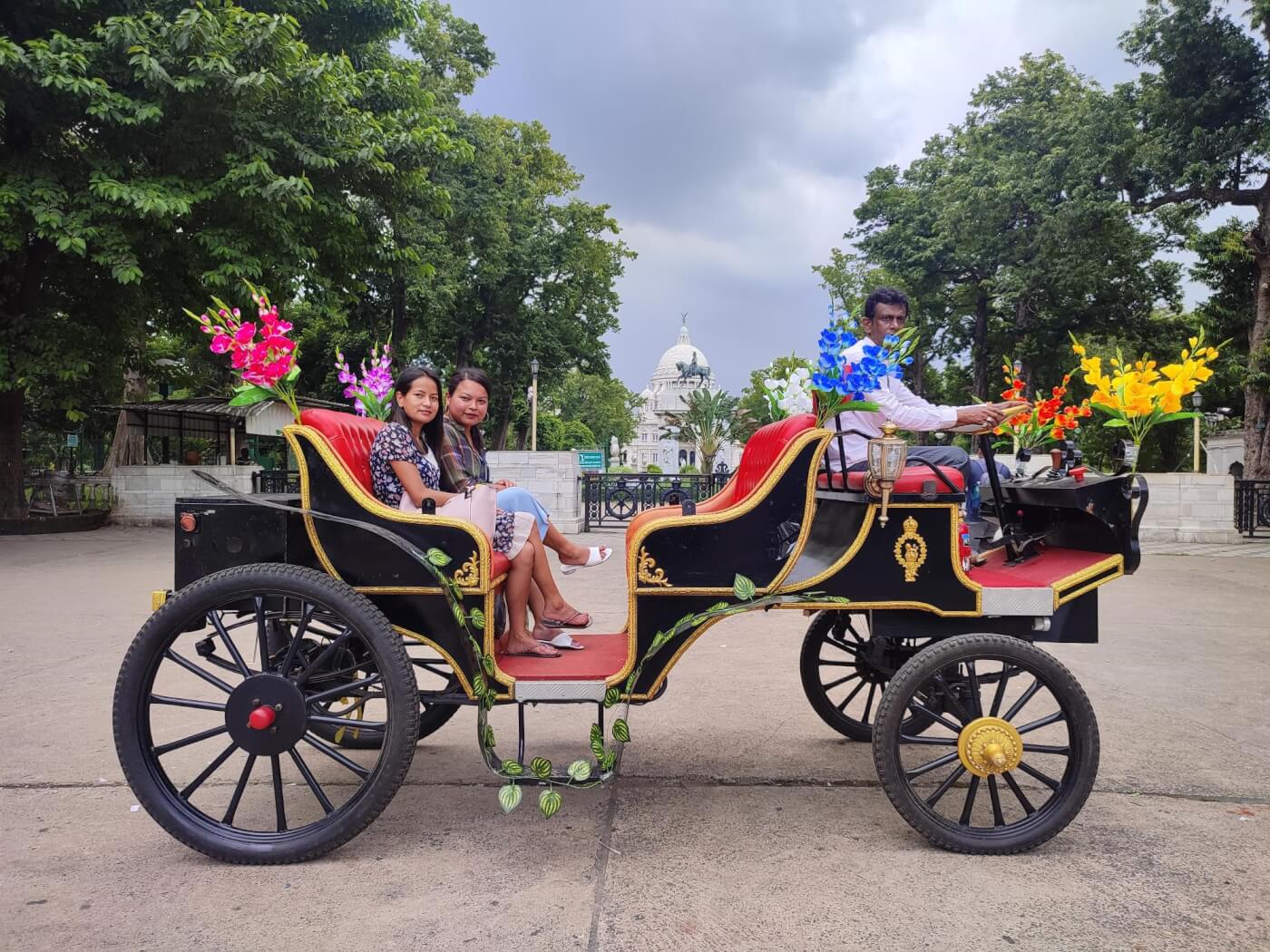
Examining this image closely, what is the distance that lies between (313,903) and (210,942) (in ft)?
0.92

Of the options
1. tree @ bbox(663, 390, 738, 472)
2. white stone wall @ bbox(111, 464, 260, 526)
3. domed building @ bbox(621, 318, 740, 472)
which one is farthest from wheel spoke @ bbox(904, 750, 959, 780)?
domed building @ bbox(621, 318, 740, 472)

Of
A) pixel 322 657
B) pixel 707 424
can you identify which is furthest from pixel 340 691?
pixel 707 424

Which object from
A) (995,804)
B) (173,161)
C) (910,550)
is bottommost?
(995,804)

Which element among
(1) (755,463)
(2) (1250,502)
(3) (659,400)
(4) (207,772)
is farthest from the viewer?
(3) (659,400)

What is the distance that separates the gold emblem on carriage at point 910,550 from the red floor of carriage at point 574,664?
3.42ft

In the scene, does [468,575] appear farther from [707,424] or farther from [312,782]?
[707,424]

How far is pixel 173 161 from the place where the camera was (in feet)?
36.0

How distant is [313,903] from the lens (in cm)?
235

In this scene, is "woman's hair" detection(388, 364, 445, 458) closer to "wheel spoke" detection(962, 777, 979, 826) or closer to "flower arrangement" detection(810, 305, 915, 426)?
"flower arrangement" detection(810, 305, 915, 426)

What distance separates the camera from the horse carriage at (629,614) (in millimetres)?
2568

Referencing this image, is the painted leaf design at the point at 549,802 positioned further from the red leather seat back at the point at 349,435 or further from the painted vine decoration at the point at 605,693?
the red leather seat back at the point at 349,435

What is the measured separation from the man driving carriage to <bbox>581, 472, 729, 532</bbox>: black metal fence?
11.4 metres

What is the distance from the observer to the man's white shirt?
295 cm

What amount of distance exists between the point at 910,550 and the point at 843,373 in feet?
2.16
